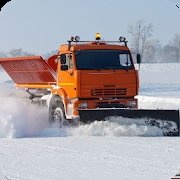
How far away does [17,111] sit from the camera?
1142cm

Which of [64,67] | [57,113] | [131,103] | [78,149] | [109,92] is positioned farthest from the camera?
[57,113]

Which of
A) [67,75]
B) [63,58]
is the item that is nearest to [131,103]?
[67,75]

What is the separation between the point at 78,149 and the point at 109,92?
313 centimetres

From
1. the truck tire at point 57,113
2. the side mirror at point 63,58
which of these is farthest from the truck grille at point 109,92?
the side mirror at point 63,58

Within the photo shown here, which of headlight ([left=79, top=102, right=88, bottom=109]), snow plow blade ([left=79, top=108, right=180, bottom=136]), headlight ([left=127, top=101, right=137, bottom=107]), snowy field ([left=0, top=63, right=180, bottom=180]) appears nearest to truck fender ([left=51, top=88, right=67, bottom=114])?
headlight ([left=79, top=102, right=88, bottom=109])

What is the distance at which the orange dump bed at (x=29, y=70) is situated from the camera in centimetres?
1259

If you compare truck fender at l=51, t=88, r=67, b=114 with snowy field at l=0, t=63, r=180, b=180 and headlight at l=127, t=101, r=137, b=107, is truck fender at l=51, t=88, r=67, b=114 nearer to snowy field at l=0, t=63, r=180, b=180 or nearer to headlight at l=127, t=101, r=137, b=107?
snowy field at l=0, t=63, r=180, b=180

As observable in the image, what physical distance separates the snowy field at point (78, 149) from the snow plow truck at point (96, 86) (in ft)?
0.92

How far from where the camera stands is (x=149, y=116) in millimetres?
10422

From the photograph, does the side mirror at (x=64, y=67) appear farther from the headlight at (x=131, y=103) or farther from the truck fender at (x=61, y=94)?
the headlight at (x=131, y=103)

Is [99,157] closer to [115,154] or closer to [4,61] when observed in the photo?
[115,154]

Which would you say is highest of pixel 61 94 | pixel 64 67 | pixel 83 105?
pixel 64 67

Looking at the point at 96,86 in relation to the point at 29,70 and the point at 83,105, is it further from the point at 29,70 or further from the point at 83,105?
the point at 29,70

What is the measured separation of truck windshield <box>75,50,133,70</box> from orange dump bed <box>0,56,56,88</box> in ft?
4.39
